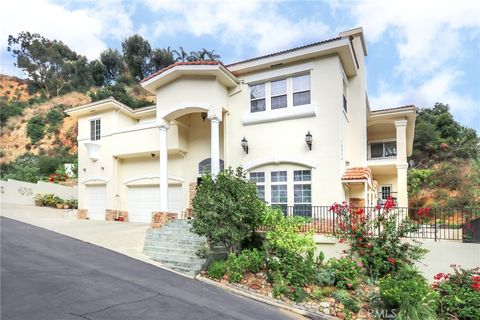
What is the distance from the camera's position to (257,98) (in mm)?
13797

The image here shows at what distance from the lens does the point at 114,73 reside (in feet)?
165

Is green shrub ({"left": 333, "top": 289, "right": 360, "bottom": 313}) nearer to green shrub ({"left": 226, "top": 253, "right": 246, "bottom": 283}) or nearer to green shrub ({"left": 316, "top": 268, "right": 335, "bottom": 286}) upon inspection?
green shrub ({"left": 316, "top": 268, "right": 335, "bottom": 286})

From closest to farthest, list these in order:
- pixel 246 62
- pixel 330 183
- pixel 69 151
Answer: pixel 330 183, pixel 246 62, pixel 69 151

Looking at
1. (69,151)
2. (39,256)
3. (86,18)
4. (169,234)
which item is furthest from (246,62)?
(69,151)

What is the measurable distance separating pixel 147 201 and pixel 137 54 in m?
38.2

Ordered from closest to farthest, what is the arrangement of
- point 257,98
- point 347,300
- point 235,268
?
point 347,300 < point 235,268 < point 257,98

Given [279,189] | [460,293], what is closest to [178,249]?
[279,189]

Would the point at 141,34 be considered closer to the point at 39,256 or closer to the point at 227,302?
the point at 39,256

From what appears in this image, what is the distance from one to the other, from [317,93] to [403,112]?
6633mm

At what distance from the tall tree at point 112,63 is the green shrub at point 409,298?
169 ft

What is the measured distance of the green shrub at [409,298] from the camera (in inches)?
257

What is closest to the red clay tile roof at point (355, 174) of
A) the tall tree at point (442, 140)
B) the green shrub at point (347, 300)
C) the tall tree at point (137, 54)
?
the green shrub at point (347, 300)

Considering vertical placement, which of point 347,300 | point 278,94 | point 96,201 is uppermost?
point 278,94

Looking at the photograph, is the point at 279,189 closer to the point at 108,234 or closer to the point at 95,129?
the point at 108,234
